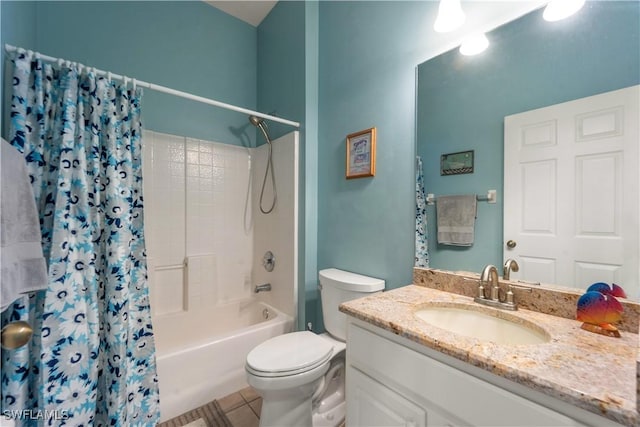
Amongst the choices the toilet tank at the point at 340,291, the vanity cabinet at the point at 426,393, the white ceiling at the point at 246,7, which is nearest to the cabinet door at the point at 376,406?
the vanity cabinet at the point at 426,393

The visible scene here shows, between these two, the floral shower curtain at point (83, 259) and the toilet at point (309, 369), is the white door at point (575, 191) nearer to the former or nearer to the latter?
the toilet at point (309, 369)

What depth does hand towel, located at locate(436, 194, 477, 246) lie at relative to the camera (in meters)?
1.09

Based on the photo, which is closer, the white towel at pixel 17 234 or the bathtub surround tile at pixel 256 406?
the white towel at pixel 17 234

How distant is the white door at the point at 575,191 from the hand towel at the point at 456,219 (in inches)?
5.1

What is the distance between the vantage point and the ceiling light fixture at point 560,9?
844mm

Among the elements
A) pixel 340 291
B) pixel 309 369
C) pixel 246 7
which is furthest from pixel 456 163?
pixel 246 7

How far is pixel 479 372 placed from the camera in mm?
617

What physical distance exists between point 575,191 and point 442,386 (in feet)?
2.44

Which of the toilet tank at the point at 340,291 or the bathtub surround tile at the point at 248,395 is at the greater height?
the toilet tank at the point at 340,291

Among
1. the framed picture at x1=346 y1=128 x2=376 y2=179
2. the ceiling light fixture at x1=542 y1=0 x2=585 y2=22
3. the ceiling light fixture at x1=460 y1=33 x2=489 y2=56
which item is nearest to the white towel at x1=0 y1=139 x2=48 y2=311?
the framed picture at x1=346 y1=128 x2=376 y2=179

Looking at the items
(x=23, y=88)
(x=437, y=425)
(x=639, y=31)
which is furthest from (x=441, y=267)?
(x=23, y=88)

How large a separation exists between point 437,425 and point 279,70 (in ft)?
7.74

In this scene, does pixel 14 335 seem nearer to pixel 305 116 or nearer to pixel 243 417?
pixel 243 417

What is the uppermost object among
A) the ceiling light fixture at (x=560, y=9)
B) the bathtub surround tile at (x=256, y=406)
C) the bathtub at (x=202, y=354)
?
the ceiling light fixture at (x=560, y=9)
